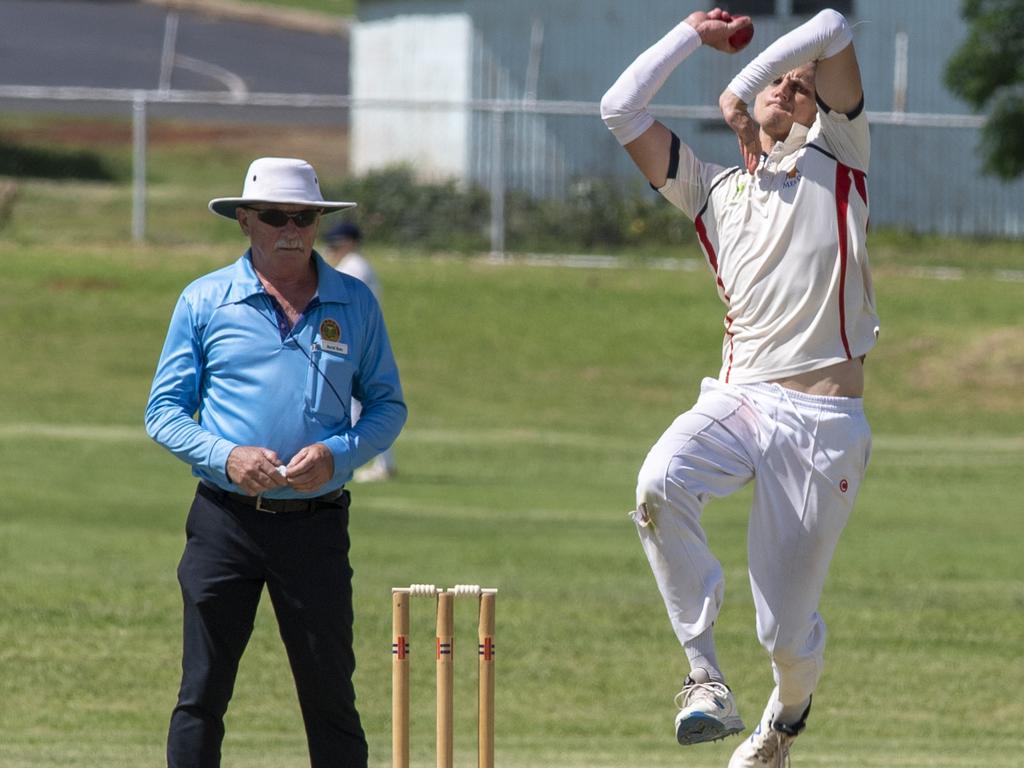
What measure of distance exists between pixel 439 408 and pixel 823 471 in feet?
49.1

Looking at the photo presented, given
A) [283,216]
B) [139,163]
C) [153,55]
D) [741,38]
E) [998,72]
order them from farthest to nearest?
[153,55] → [139,163] → [998,72] → [741,38] → [283,216]

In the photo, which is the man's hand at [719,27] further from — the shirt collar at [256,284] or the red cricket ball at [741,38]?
the shirt collar at [256,284]

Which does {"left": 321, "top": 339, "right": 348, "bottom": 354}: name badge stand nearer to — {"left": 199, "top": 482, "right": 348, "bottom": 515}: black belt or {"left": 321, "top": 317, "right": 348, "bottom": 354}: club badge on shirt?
{"left": 321, "top": 317, "right": 348, "bottom": 354}: club badge on shirt

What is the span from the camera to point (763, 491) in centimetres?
671

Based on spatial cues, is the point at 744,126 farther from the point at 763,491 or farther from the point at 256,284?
the point at 256,284

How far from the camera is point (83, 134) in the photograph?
4119 cm

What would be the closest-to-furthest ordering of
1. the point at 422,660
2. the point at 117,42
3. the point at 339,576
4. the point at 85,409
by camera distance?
the point at 339,576 < the point at 422,660 < the point at 85,409 < the point at 117,42

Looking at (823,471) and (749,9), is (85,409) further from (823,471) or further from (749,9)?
(823,471)

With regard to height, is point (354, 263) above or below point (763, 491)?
above

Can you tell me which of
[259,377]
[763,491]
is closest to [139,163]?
[259,377]

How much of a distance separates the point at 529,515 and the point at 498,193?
34.4 ft

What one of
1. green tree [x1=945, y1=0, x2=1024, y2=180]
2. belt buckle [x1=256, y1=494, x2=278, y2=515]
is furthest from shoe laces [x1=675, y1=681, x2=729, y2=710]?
green tree [x1=945, y1=0, x2=1024, y2=180]

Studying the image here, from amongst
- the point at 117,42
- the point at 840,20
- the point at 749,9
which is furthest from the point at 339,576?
the point at 117,42

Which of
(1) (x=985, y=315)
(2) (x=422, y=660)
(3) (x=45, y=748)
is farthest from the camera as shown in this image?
(1) (x=985, y=315)
